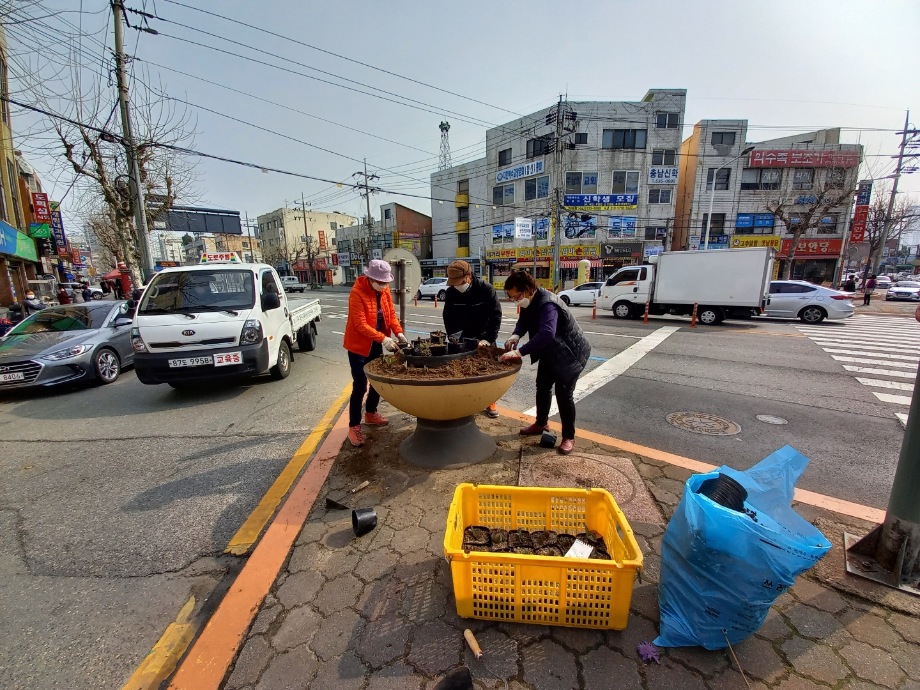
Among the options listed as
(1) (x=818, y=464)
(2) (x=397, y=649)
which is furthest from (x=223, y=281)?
(1) (x=818, y=464)

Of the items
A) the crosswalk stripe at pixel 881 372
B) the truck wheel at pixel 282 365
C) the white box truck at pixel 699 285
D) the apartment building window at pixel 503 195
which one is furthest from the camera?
the apartment building window at pixel 503 195

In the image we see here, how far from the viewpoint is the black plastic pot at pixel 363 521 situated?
2.43 meters

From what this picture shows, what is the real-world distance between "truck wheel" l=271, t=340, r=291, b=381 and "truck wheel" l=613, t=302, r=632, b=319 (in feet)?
41.1

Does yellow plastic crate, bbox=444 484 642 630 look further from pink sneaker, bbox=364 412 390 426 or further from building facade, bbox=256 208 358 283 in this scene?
building facade, bbox=256 208 358 283

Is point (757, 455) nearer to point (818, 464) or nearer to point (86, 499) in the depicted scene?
point (818, 464)

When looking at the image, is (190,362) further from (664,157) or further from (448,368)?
(664,157)

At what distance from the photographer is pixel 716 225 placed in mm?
28547

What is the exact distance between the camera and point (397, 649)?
169 centimetres

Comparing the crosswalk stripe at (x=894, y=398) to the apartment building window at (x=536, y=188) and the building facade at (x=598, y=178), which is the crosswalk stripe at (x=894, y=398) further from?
the apartment building window at (x=536, y=188)

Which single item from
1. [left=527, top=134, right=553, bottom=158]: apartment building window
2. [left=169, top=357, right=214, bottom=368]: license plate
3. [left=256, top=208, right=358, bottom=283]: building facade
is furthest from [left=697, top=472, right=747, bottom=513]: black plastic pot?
[left=256, top=208, right=358, bottom=283]: building facade

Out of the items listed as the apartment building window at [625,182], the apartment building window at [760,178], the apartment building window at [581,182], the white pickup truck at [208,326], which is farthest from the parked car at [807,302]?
the apartment building window at [760,178]

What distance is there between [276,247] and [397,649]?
224ft

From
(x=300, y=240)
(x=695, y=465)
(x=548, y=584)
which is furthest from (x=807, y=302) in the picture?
(x=300, y=240)

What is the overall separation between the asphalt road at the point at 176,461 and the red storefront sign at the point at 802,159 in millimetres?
28035
